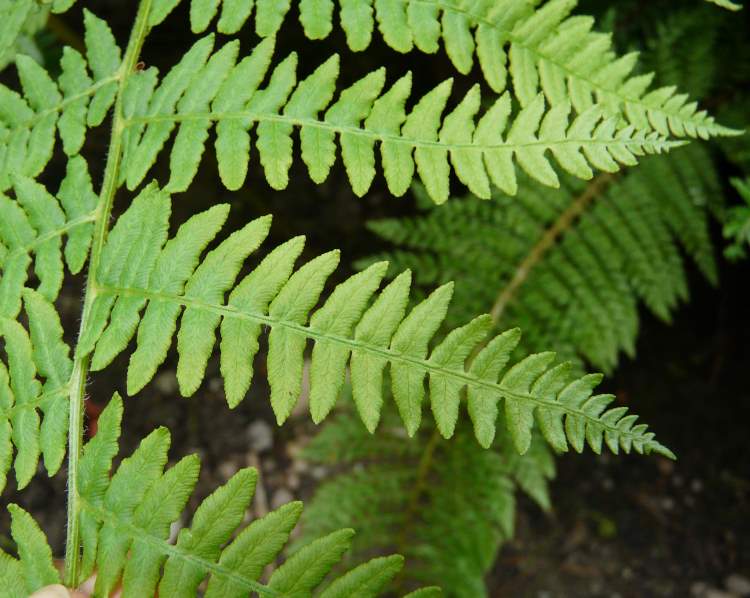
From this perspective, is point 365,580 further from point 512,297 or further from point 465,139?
point 512,297

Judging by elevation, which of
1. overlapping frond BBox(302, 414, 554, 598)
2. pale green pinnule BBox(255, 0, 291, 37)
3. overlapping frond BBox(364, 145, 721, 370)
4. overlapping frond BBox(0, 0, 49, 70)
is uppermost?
overlapping frond BBox(364, 145, 721, 370)

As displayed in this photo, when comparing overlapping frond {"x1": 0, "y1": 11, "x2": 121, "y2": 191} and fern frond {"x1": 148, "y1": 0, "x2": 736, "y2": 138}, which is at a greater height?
fern frond {"x1": 148, "y1": 0, "x2": 736, "y2": 138}

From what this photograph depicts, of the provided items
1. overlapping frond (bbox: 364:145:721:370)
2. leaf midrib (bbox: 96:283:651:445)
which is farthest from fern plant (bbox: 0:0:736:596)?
overlapping frond (bbox: 364:145:721:370)

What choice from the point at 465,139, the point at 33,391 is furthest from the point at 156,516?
the point at 465,139

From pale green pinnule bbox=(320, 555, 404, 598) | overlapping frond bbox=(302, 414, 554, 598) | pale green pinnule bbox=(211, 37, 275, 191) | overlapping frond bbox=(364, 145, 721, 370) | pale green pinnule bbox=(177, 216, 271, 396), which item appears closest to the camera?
pale green pinnule bbox=(320, 555, 404, 598)

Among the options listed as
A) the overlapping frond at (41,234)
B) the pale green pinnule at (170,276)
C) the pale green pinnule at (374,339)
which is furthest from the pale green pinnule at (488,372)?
the overlapping frond at (41,234)

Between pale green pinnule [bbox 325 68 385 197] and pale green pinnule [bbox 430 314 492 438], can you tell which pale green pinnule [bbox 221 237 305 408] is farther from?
pale green pinnule [bbox 430 314 492 438]

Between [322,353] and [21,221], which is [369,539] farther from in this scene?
[21,221]
